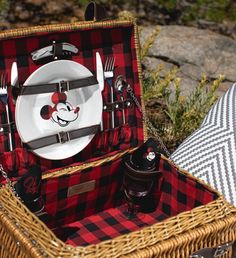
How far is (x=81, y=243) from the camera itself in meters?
1.73

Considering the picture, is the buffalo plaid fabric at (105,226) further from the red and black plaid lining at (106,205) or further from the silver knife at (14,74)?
the silver knife at (14,74)

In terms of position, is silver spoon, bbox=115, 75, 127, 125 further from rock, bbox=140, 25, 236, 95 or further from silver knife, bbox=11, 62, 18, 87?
rock, bbox=140, 25, 236, 95

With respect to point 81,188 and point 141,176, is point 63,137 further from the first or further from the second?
point 141,176

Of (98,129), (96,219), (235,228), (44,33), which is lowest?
(96,219)

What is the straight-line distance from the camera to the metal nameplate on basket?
1775 millimetres

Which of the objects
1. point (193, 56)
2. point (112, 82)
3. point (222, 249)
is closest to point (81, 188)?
point (112, 82)

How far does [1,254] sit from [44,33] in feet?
2.07

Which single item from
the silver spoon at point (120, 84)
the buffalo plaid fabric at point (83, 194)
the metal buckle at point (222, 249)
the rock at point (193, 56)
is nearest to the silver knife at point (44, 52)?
the silver spoon at point (120, 84)

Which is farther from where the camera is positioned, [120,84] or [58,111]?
[120,84]

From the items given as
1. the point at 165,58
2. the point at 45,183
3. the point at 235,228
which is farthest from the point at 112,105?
the point at 165,58

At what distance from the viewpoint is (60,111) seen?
5.81 ft

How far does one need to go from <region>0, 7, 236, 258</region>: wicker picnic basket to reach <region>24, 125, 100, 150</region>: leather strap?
Answer: 0.11 feet

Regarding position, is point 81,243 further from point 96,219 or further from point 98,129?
point 98,129

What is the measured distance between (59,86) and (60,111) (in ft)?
0.27
